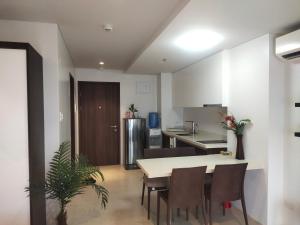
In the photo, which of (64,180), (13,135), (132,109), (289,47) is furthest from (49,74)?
(132,109)

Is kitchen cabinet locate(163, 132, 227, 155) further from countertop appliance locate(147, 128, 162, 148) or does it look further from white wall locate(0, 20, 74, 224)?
white wall locate(0, 20, 74, 224)

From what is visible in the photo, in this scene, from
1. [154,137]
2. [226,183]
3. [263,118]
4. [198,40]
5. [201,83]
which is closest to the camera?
[226,183]

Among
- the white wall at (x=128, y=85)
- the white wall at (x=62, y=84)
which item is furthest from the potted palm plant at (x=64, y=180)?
the white wall at (x=128, y=85)

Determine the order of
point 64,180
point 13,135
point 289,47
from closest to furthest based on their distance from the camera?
point 13,135
point 64,180
point 289,47

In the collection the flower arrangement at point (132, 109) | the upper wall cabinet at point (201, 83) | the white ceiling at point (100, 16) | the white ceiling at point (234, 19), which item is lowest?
the flower arrangement at point (132, 109)

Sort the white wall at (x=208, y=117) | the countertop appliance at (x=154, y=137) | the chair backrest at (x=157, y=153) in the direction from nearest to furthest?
the chair backrest at (x=157, y=153) < the white wall at (x=208, y=117) < the countertop appliance at (x=154, y=137)

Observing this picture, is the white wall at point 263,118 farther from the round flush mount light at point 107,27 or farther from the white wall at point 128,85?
the white wall at point 128,85

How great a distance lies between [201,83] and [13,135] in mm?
2902

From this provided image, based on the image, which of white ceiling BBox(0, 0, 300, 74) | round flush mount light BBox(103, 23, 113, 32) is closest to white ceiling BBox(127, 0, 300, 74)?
white ceiling BBox(0, 0, 300, 74)

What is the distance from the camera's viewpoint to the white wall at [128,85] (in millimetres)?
5320

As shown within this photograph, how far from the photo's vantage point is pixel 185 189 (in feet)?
7.54

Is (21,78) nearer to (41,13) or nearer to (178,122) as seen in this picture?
(41,13)

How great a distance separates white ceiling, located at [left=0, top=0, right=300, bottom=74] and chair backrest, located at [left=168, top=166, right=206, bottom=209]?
58.0 inches

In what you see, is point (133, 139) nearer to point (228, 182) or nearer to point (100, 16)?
point (228, 182)
